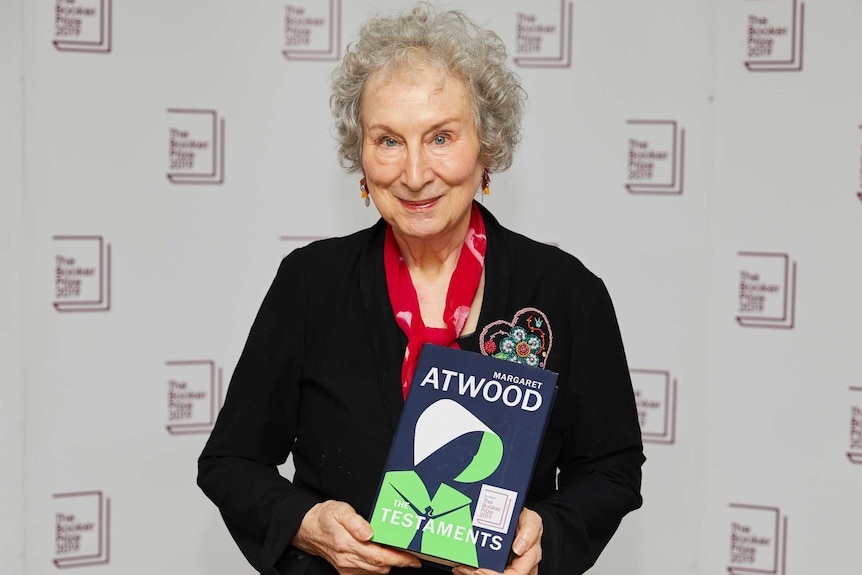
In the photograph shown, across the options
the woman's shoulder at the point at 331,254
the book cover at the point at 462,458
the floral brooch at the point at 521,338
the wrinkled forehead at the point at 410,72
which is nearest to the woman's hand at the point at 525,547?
the book cover at the point at 462,458

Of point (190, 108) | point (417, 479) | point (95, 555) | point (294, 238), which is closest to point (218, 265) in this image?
point (294, 238)

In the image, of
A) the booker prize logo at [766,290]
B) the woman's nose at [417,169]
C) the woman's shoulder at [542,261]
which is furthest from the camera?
the booker prize logo at [766,290]

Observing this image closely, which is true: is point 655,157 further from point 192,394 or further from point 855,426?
point 192,394

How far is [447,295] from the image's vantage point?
1.55m

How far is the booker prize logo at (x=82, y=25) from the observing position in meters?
2.45

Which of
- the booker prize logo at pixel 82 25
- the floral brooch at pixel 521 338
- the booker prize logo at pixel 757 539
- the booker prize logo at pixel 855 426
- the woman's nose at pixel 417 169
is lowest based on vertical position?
the booker prize logo at pixel 757 539

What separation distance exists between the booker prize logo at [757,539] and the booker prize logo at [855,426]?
0.76 ft

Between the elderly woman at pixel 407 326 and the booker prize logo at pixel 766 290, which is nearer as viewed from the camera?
the elderly woman at pixel 407 326

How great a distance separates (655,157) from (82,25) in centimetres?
145

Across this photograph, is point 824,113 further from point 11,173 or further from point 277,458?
point 11,173

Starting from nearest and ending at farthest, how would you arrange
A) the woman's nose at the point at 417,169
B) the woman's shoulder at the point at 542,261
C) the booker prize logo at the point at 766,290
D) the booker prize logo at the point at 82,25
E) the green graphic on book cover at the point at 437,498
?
the green graphic on book cover at the point at 437,498
the woman's nose at the point at 417,169
the woman's shoulder at the point at 542,261
the booker prize logo at the point at 82,25
the booker prize logo at the point at 766,290

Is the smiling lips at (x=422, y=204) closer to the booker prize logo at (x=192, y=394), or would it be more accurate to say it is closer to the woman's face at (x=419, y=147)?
the woman's face at (x=419, y=147)

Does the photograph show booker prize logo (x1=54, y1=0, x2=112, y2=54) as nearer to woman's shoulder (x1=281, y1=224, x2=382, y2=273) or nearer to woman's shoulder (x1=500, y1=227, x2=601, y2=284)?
woman's shoulder (x1=281, y1=224, x2=382, y2=273)

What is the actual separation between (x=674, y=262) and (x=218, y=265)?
1.16 meters
